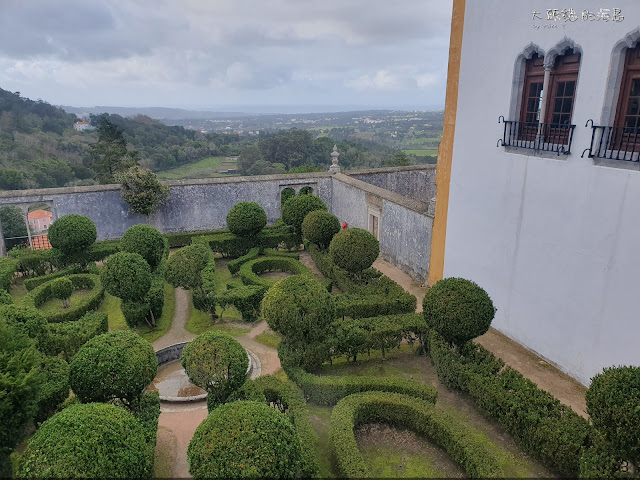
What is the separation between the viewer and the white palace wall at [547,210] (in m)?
7.95

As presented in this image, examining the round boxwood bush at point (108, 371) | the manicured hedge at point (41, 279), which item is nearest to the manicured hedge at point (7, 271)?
the manicured hedge at point (41, 279)

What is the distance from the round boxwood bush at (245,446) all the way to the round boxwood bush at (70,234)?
11677 mm

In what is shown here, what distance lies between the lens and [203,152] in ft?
180

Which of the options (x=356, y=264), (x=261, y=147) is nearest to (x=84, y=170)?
(x=261, y=147)

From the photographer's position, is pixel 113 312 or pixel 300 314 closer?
pixel 300 314

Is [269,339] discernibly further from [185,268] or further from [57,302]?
[57,302]

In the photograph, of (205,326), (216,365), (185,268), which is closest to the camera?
(216,365)

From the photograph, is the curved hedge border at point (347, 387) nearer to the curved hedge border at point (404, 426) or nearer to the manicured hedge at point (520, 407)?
the curved hedge border at point (404, 426)

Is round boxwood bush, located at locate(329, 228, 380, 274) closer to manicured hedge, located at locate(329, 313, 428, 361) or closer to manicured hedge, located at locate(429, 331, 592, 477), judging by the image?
manicured hedge, located at locate(329, 313, 428, 361)

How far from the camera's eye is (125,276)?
10.9 metres

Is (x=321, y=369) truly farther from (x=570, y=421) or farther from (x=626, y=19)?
(x=626, y=19)

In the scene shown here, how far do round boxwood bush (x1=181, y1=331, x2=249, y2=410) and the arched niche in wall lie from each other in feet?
26.5

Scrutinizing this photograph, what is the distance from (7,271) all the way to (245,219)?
7.92 m

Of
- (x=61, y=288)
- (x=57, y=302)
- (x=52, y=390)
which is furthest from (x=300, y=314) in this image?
(x=57, y=302)
